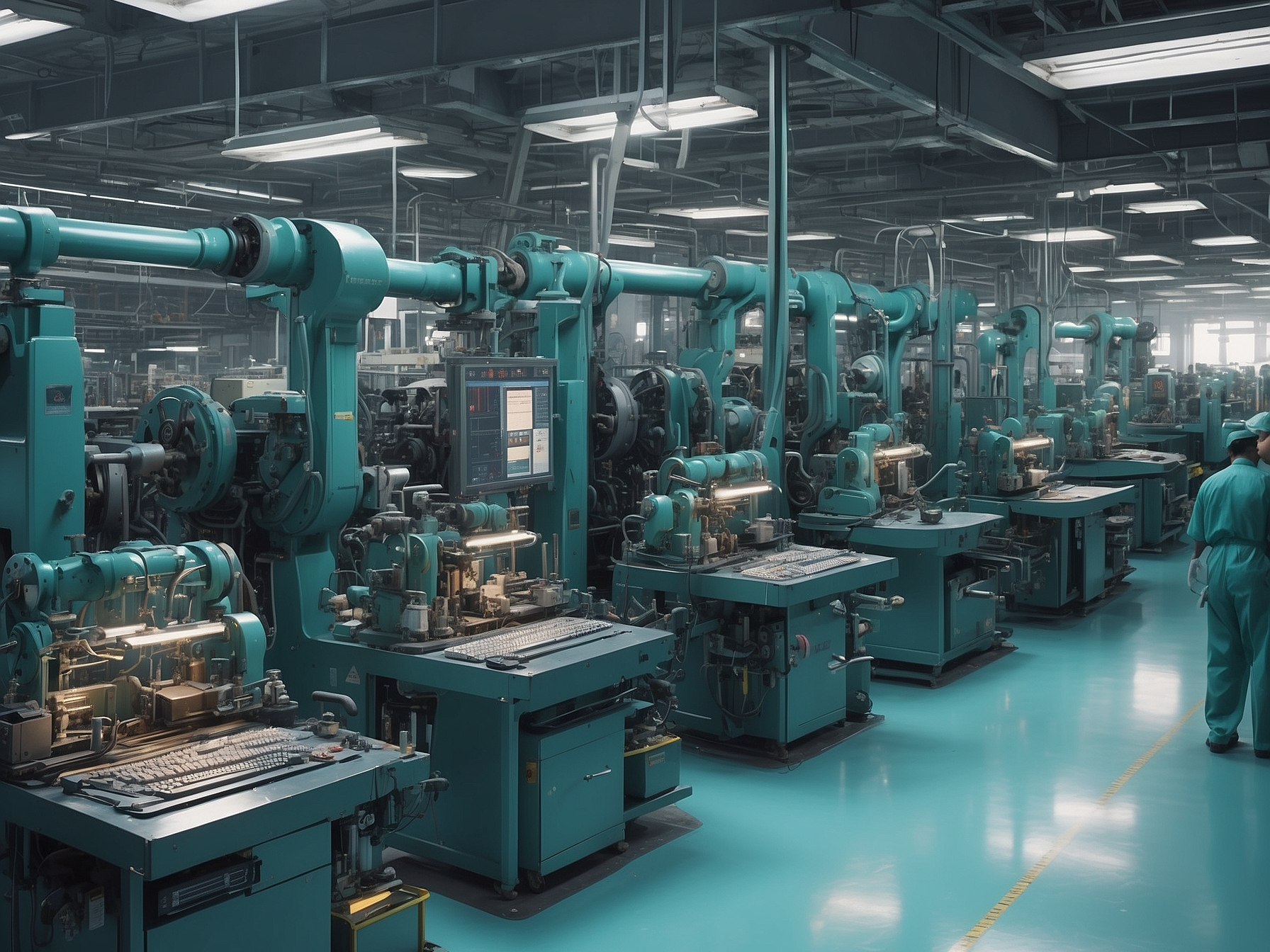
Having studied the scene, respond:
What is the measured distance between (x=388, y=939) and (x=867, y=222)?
1283 centimetres

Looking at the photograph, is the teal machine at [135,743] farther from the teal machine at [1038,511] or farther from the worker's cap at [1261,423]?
the teal machine at [1038,511]

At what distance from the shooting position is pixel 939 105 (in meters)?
7.44

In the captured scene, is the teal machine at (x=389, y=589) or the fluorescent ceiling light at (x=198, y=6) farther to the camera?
the fluorescent ceiling light at (x=198, y=6)

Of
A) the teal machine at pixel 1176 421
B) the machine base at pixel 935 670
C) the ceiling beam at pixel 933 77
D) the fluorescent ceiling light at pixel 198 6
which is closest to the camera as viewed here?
the fluorescent ceiling light at pixel 198 6

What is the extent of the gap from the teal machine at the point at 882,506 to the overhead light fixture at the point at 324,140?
123 inches

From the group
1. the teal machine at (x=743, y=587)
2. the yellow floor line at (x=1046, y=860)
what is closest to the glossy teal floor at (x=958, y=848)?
the yellow floor line at (x=1046, y=860)

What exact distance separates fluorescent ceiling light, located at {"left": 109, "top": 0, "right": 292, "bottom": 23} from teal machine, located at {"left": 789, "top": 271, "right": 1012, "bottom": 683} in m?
4.15

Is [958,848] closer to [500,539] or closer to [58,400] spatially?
[500,539]

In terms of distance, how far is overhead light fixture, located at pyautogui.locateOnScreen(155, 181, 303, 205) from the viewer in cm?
1149

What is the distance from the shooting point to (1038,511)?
8.98 metres

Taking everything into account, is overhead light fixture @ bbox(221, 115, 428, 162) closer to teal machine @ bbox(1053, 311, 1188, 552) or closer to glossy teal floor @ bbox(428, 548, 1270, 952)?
glossy teal floor @ bbox(428, 548, 1270, 952)

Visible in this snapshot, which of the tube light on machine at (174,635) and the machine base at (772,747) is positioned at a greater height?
the tube light on machine at (174,635)

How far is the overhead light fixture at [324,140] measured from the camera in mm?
5496

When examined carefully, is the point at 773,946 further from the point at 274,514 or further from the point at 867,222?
the point at 867,222
